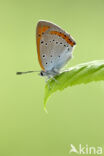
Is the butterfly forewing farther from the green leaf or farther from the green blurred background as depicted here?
the green blurred background

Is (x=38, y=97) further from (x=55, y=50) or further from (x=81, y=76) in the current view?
(x=81, y=76)

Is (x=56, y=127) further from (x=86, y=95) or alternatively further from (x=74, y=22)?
(x=74, y=22)

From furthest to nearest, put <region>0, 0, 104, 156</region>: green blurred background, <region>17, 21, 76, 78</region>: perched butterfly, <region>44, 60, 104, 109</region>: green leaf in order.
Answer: <region>0, 0, 104, 156</region>: green blurred background
<region>17, 21, 76, 78</region>: perched butterfly
<region>44, 60, 104, 109</region>: green leaf

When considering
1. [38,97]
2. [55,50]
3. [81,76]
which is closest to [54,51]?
[55,50]

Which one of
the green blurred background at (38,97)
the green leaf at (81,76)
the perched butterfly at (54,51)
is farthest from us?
the green blurred background at (38,97)

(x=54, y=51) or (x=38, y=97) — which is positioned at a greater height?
(x=54, y=51)

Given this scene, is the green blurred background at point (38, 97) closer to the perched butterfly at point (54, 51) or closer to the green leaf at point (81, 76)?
the perched butterfly at point (54, 51)

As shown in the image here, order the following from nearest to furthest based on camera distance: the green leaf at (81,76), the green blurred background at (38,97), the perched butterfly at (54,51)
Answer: the green leaf at (81,76)
the perched butterfly at (54,51)
the green blurred background at (38,97)

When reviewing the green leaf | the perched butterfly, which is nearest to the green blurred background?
the perched butterfly

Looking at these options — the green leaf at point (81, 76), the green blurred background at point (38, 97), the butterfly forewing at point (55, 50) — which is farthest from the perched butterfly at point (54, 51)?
the green blurred background at point (38, 97)
